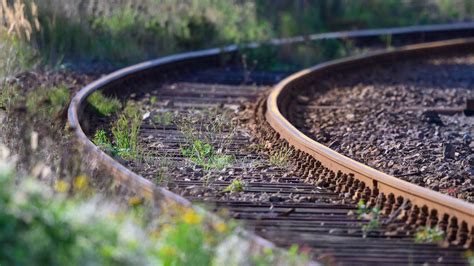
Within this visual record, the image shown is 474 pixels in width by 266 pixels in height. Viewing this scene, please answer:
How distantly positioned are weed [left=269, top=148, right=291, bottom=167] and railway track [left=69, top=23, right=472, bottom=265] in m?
0.02

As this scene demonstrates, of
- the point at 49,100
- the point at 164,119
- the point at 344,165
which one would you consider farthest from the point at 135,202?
the point at 49,100

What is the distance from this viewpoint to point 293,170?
8.52 meters

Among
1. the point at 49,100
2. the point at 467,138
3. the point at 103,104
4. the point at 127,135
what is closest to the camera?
the point at 127,135

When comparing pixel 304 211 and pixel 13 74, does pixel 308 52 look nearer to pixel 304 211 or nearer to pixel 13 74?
pixel 13 74

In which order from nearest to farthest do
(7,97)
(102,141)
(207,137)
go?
(102,141), (7,97), (207,137)

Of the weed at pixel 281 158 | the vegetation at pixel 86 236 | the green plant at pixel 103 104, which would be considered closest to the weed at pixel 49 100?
the green plant at pixel 103 104

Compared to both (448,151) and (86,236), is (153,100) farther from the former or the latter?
(86,236)

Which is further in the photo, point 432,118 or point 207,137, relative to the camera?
point 432,118

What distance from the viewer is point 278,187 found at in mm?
7875

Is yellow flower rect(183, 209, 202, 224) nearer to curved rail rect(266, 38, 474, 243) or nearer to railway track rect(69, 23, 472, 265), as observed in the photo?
railway track rect(69, 23, 472, 265)

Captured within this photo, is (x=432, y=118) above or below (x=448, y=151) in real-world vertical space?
below

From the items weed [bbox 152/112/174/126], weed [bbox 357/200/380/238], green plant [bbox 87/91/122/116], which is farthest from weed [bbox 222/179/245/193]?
green plant [bbox 87/91/122/116]

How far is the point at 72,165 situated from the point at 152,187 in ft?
2.26

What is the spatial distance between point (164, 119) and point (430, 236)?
487cm
